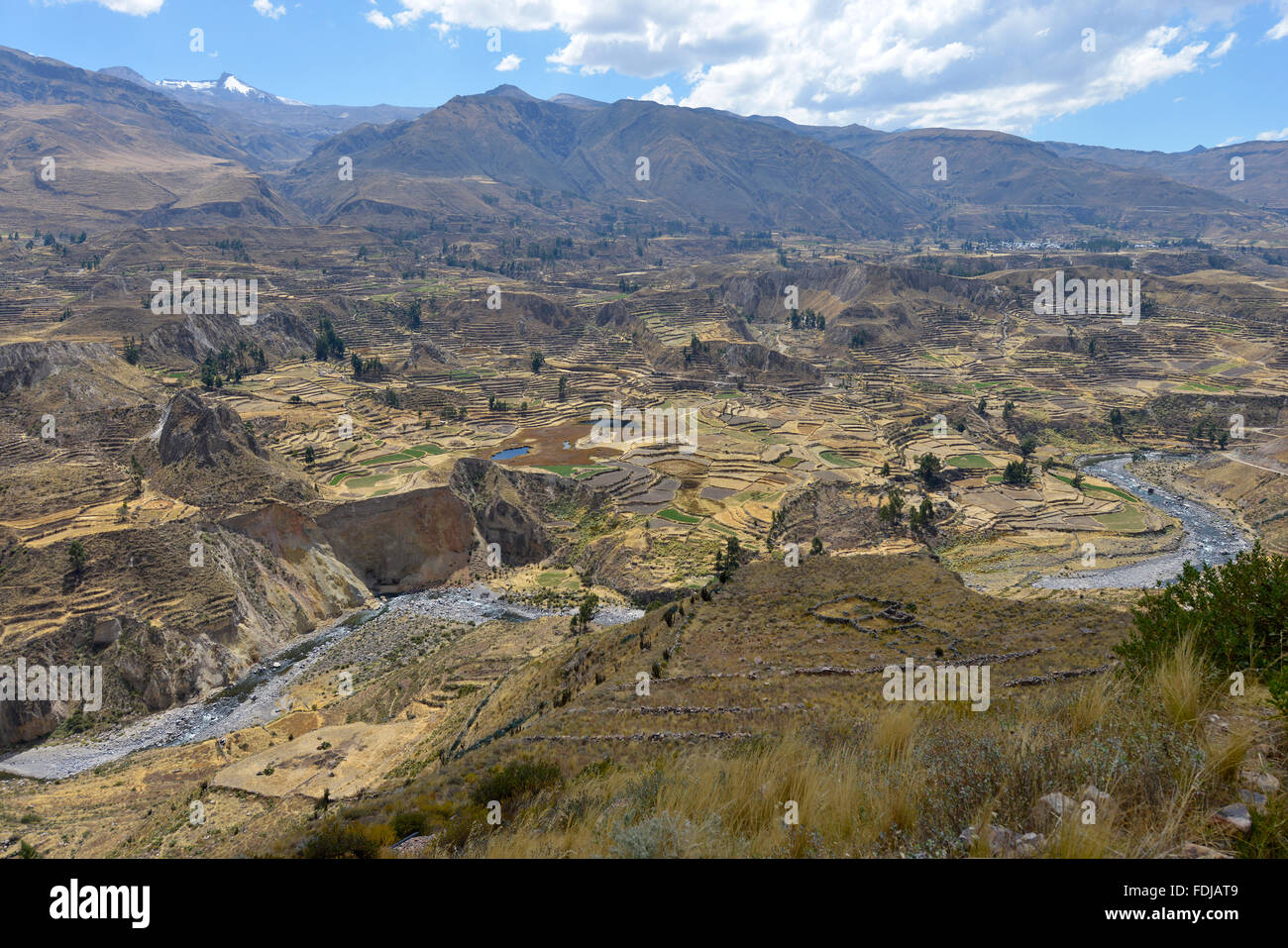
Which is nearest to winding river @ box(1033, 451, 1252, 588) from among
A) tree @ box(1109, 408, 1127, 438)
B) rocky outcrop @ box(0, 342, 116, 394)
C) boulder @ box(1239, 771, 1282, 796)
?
tree @ box(1109, 408, 1127, 438)

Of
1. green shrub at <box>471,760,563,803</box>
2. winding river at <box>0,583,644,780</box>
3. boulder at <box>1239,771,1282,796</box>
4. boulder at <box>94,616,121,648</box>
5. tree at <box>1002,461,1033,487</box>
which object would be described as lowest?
winding river at <box>0,583,644,780</box>

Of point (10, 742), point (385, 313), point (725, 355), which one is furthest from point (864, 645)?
point (385, 313)

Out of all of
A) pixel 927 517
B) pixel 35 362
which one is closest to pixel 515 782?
pixel 927 517

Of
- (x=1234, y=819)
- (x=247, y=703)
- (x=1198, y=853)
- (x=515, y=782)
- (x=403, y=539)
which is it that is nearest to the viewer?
(x=1198, y=853)

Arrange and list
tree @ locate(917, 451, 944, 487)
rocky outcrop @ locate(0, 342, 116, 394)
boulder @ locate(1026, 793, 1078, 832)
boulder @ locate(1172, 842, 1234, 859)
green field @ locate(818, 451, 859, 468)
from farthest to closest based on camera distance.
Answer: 1. green field @ locate(818, 451, 859, 468)
2. tree @ locate(917, 451, 944, 487)
3. rocky outcrop @ locate(0, 342, 116, 394)
4. boulder @ locate(1026, 793, 1078, 832)
5. boulder @ locate(1172, 842, 1234, 859)

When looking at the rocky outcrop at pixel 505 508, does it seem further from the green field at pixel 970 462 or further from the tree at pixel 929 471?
the green field at pixel 970 462

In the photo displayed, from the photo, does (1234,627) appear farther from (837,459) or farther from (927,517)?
(837,459)

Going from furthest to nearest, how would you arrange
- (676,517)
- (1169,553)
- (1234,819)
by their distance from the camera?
(676,517), (1169,553), (1234,819)

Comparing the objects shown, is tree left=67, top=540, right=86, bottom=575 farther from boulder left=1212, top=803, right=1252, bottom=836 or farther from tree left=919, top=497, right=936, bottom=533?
tree left=919, top=497, right=936, bottom=533

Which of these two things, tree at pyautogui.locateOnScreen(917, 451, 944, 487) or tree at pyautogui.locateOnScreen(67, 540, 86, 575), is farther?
tree at pyautogui.locateOnScreen(917, 451, 944, 487)
